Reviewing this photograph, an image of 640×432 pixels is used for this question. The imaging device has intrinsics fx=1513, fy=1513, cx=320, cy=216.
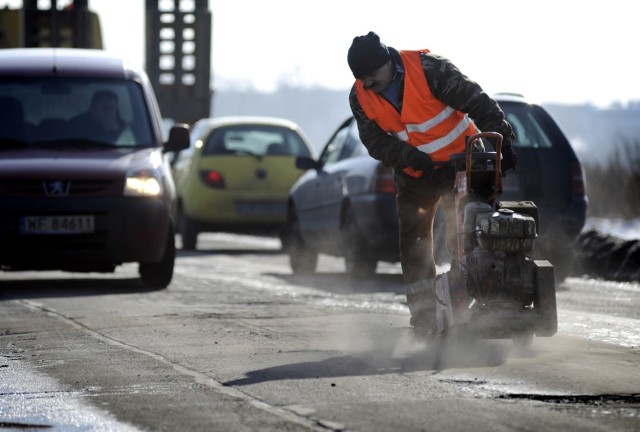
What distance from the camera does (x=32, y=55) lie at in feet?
45.6

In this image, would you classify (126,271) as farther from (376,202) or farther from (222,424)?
(222,424)

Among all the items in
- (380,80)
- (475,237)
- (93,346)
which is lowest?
(93,346)

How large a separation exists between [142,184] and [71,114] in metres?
1.22

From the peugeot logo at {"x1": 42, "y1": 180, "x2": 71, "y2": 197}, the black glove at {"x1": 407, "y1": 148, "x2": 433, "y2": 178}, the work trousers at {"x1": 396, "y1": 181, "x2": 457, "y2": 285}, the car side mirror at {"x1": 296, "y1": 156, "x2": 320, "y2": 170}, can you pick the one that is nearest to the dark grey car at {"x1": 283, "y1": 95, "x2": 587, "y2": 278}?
the car side mirror at {"x1": 296, "y1": 156, "x2": 320, "y2": 170}

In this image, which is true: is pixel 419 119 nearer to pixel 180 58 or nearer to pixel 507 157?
pixel 507 157

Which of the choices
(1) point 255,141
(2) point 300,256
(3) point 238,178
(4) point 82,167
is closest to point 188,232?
(3) point 238,178

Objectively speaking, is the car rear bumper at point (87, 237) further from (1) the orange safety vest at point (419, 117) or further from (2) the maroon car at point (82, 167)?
(1) the orange safety vest at point (419, 117)

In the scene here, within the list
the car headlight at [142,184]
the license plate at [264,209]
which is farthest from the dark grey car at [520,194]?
the license plate at [264,209]

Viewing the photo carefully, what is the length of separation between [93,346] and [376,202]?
5.26 m

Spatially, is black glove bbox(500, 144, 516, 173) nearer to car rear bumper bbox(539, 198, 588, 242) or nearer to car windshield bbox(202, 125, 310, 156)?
car rear bumper bbox(539, 198, 588, 242)

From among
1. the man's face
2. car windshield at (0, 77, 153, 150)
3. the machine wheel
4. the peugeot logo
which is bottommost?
the peugeot logo

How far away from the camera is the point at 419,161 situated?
8172 millimetres

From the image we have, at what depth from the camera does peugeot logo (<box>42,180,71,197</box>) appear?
1234 centimetres

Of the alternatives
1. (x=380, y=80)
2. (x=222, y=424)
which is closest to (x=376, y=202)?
(x=380, y=80)
